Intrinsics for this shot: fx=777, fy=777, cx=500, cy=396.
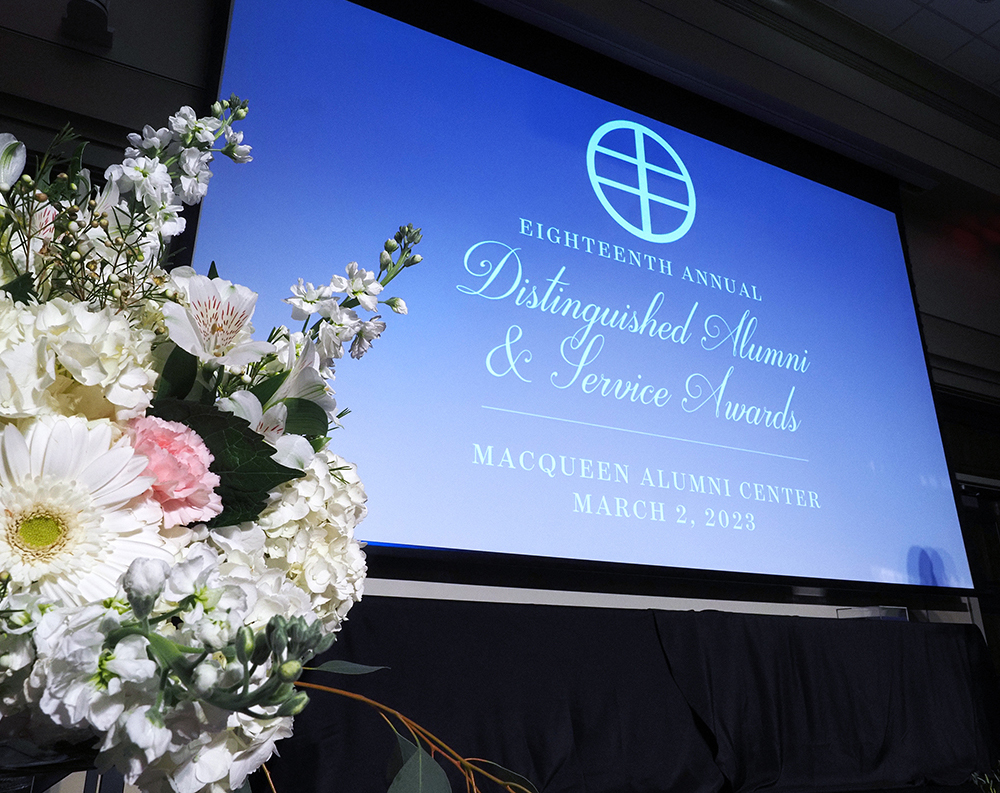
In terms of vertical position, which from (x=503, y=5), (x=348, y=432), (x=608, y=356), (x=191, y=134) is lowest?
(x=191, y=134)

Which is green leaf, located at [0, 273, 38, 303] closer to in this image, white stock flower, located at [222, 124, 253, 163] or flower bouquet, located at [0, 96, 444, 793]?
flower bouquet, located at [0, 96, 444, 793]

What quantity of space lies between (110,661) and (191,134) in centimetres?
41

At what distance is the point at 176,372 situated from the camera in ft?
1.46

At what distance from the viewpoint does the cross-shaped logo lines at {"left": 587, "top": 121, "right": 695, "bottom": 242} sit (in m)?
2.26

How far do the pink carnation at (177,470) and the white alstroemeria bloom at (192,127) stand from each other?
0.26m

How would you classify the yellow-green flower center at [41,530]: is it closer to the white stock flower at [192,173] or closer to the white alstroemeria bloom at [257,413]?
the white alstroemeria bloom at [257,413]

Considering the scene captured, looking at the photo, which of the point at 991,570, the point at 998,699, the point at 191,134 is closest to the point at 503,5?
the point at 191,134

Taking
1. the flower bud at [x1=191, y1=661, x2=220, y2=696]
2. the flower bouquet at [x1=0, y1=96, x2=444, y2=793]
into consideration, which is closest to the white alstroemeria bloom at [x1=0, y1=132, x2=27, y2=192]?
the flower bouquet at [x1=0, y1=96, x2=444, y2=793]

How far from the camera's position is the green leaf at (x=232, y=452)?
43 centimetres

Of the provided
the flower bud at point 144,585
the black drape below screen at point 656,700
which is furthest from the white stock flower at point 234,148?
the black drape below screen at point 656,700

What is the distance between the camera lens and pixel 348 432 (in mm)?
1584

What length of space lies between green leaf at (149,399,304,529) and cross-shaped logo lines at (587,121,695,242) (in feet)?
6.37

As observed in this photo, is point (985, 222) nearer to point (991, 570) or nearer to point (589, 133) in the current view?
point (991, 570)

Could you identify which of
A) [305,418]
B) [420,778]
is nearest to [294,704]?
[420,778]
